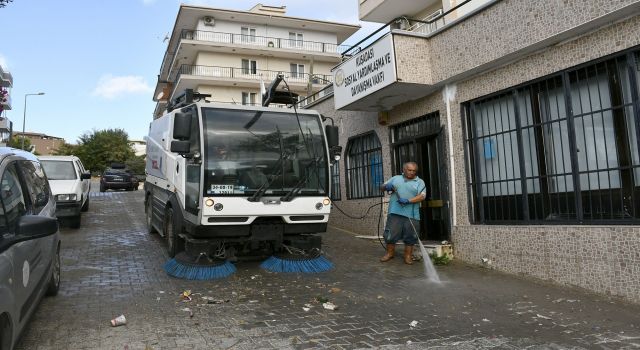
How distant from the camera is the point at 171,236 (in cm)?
813

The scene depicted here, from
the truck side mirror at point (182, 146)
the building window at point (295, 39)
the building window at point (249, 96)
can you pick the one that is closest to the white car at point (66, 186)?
the truck side mirror at point (182, 146)

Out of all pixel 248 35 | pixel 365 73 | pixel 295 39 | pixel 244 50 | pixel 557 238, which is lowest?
pixel 557 238

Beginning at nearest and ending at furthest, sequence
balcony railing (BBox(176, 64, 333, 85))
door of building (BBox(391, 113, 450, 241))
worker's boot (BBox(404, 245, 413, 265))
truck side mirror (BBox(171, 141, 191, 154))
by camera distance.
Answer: truck side mirror (BBox(171, 141, 191, 154)) < worker's boot (BBox(404, 245, 413, 265)) < door of building (BBox(391, 113, 450, 241)) < balcony railing (BBox(176, 64, 333, 85))

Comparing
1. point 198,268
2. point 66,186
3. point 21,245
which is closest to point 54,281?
point 198,268

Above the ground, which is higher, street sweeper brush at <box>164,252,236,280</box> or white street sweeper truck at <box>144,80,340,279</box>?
white street sweeper truck at <box>144,80,340,279</box>

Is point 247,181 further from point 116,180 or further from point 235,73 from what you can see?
point 235,73

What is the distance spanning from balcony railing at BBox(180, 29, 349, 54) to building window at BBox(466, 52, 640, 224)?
3393 cm

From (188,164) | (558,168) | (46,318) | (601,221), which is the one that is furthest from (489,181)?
(46,318)

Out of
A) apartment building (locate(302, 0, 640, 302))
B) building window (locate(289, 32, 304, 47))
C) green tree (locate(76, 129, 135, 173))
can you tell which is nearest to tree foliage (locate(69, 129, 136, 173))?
green tree (locate(76, 129, 135, 173))

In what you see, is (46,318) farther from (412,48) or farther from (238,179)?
(412,48)

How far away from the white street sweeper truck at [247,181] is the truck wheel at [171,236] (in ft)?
0.07

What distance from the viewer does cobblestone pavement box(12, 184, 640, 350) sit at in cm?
440

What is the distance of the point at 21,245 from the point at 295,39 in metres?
40.9

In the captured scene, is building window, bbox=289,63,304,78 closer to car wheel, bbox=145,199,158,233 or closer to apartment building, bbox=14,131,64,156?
car wheel, bbox=145,199,158,233
